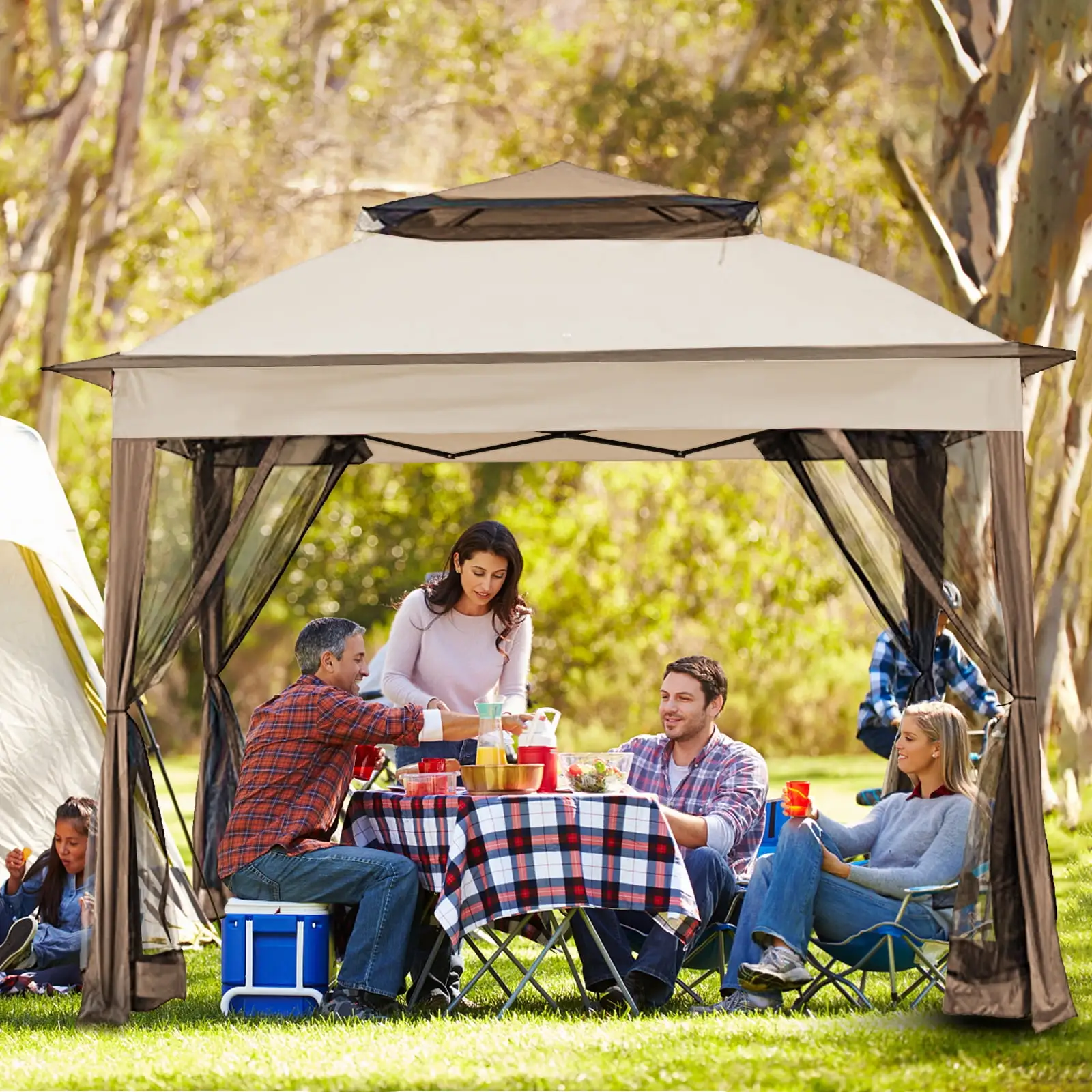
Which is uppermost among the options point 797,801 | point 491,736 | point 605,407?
point 605,407

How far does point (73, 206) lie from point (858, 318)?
10.1 m

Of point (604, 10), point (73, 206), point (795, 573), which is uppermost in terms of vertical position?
point (604, 10)

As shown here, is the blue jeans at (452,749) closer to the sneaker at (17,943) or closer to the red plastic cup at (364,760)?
the red plastic cup at (364,760)

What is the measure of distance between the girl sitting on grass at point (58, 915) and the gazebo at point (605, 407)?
67cm

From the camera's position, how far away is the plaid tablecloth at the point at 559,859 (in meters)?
4.77

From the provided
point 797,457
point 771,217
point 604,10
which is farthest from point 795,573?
point 797,457

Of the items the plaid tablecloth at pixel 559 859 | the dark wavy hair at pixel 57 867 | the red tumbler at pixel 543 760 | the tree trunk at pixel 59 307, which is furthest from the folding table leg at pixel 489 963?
the tree trunk at pixel 59 307

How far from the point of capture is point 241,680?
771 inches

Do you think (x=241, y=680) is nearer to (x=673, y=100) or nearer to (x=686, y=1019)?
(x=673, y=100)

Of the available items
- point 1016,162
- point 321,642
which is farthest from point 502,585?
point 1016,162

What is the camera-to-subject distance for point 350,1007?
16.1ft

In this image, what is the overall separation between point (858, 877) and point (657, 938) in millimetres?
619

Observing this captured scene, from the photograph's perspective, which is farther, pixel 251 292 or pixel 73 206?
pixel 73 206

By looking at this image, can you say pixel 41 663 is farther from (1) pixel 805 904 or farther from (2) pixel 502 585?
(1) pixel 805 904
